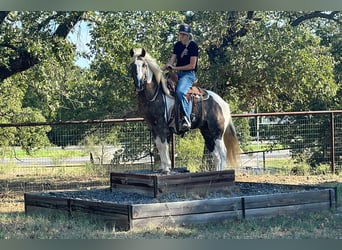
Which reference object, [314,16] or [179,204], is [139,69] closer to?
[179,204]

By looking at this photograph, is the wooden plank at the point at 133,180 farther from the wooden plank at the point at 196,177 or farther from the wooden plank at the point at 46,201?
the wooden plank at the point at 46,201

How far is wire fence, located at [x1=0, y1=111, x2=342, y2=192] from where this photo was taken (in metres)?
13.1

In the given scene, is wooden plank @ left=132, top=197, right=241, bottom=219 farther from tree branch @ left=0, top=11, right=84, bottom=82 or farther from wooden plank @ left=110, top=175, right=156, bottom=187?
tree branch @ left=0, top=11, right=84, bottom=82

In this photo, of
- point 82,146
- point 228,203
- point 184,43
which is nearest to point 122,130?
point 82,146

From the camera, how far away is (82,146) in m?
13.6

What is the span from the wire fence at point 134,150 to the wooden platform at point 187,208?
3.83m

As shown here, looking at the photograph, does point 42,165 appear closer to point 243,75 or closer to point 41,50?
point 41,50

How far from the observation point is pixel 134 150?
13531mm

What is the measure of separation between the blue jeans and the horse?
14 centimetres

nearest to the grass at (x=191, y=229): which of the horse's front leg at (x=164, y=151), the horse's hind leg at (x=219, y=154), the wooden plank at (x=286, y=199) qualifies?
the wooden plank at (x=286, y=199)

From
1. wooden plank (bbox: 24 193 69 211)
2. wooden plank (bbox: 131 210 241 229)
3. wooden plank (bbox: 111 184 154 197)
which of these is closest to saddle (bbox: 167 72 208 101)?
wooden plank (bbox: 111 184 154 197)

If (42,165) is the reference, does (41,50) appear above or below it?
above

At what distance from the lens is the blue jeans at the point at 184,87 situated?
8641 millimetres

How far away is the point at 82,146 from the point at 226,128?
478cm
